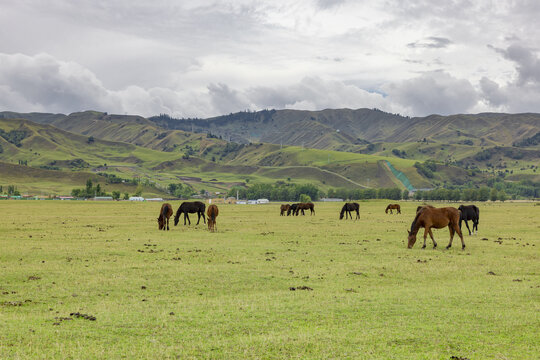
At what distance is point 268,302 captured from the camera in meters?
15.9

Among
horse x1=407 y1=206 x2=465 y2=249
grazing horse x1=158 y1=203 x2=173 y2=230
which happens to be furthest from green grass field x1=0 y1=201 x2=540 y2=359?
grazing horse x1=158 y1=203 x2=173 y2=230

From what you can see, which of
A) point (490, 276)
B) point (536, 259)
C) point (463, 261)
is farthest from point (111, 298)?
point (536, 259)

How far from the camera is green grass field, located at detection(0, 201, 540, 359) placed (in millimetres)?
11297

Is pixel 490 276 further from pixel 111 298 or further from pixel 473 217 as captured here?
pixel 473 217

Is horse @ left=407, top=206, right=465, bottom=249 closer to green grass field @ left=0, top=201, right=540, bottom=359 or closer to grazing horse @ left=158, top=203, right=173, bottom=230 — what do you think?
green grass field @ left=0, top=201, right=540, bottom=359

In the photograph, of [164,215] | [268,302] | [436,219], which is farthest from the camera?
[164,215]

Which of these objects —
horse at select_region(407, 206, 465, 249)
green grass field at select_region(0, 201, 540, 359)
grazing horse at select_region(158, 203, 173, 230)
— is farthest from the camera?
grazing horse at select_region(158, 203, 173, 230)

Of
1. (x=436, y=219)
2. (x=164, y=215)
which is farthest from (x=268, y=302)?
(x=164, y=215)

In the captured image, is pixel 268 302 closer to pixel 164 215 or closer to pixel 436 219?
pixel 436 219

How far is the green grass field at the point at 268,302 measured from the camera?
11.3 metres

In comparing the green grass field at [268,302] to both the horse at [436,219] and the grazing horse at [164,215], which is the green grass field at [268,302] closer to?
the horse at [436,219]

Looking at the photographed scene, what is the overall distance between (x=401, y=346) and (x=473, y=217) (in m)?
33.5

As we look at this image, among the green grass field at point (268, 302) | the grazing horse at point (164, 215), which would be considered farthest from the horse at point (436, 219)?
the grazing horse at point (164, 215)

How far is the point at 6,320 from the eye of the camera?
1348cm
